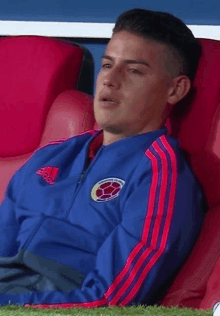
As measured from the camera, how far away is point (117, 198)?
→ 5.15 ft

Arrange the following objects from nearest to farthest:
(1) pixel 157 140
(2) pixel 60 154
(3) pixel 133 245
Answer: (3) pixel 133 245 < (1) pixel 157 140 < (2) pixel 60 154

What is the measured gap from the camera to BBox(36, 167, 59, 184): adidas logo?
1.70 meters

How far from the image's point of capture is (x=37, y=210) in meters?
1.65

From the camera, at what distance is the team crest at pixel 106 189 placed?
1.58m

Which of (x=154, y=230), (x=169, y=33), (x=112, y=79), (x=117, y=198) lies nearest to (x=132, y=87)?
(x=112, y=79)

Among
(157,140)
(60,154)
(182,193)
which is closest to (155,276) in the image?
(182,193)

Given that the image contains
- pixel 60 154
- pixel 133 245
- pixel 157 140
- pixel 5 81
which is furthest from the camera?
pixel 5 81

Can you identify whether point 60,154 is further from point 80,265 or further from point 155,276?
point 155,276

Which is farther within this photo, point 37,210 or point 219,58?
point 219,58

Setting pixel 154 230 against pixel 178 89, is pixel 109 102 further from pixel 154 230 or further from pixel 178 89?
pixel 154 230

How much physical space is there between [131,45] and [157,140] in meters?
0.24

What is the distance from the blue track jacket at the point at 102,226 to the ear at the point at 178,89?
95 millimetres

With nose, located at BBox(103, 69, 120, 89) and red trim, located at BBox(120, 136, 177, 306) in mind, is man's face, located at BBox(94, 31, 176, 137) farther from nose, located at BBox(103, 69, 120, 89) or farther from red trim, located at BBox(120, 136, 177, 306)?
red trim, located at BBox(120, 136, 177, 306)

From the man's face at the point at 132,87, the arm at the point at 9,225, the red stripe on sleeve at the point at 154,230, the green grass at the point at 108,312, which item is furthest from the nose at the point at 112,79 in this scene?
the green grass at the point at 108,312
